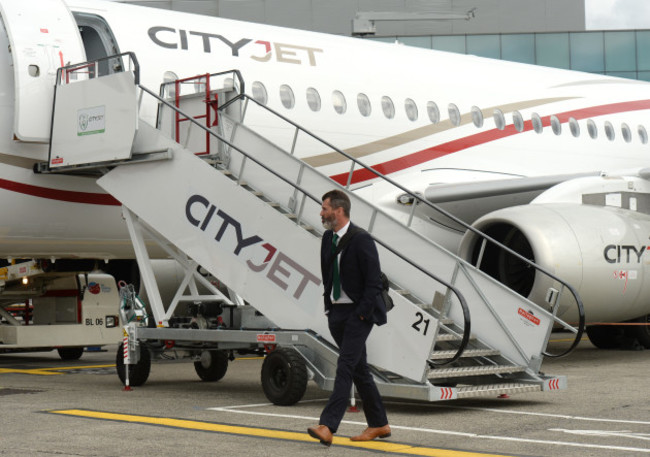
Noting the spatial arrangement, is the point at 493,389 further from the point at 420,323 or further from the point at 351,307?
the point at 351,307

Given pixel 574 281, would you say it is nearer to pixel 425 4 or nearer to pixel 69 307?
pixel 69 307

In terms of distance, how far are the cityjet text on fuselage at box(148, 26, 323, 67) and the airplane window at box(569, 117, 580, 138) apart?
4839 millimetres

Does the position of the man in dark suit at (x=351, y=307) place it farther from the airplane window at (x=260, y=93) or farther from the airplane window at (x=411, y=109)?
the airplane window at (x=411, y=109)

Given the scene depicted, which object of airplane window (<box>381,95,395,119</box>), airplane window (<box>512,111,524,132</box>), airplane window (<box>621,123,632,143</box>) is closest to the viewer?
airplane window (<box>381,95,395,119</box>)

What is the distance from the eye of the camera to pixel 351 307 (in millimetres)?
6184

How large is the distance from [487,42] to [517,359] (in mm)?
34858

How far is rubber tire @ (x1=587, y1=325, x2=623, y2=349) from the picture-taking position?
46.3 ft

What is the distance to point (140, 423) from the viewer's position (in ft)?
22.2

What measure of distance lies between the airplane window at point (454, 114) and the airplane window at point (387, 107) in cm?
109

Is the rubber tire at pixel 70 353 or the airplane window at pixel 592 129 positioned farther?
the airplane window at pixel 592 129

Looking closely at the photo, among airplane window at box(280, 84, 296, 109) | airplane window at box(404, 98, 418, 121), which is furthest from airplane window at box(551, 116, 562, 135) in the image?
airplane window at box(280, 84, 296, 109)

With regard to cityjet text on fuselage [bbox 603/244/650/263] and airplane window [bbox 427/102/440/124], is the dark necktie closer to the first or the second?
cityjet text on fuselage [bbox 603/244/650/263]

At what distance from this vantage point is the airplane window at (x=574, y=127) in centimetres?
1510

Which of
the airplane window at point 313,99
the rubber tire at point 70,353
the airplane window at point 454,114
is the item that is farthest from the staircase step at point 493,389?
the rubber tire at point 70,353
